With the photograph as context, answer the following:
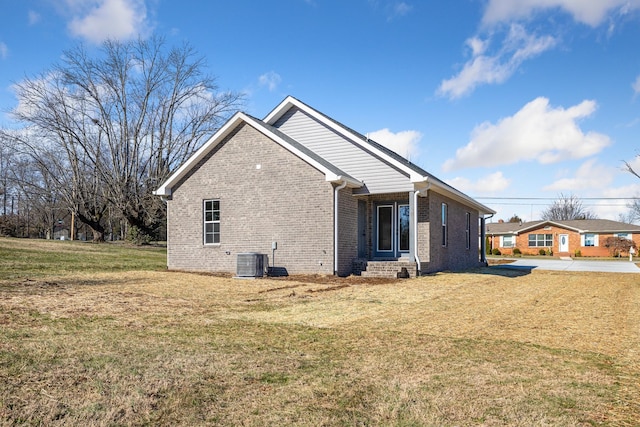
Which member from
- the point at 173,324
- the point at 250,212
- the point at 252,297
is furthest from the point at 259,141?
the point at 173,324

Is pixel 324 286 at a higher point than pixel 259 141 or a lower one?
lower

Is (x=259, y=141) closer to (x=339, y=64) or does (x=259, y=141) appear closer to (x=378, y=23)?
(x=339, y=64)

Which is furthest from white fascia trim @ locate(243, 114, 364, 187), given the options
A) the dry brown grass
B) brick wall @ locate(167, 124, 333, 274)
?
the dry brown grass

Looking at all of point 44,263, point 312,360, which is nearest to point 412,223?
point 312,360

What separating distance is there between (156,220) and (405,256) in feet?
79.0

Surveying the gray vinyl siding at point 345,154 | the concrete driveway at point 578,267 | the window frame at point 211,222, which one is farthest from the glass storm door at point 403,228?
the concrete driveway at point 578,267

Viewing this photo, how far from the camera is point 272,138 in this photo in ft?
54.2

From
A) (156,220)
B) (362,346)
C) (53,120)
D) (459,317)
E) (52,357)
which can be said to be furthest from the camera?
(156,220)

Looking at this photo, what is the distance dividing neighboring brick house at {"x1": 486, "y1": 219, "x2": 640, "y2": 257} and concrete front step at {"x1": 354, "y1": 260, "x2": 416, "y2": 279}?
38857 mm

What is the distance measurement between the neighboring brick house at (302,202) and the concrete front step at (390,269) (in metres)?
0.04

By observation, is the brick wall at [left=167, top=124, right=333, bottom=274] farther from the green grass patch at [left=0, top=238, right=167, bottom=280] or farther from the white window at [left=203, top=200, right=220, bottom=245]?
the green grass patch at [left=0, top=238, right=167, bottom=280]

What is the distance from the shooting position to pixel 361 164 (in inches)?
685

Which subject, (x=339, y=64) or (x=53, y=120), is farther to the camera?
(x=53, y=120)

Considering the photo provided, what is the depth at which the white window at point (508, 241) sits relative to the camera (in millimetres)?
51906
